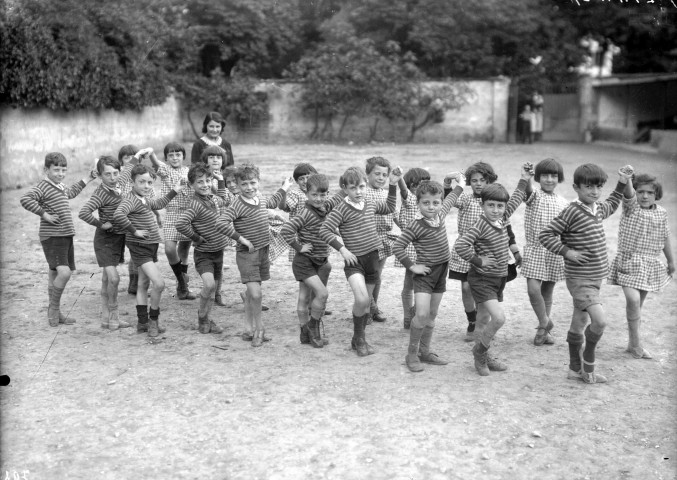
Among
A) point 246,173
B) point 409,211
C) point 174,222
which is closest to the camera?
point 246,173

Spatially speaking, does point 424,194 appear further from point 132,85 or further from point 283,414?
point 132,85

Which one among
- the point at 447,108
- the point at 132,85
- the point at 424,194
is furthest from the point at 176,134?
the point at 424,194

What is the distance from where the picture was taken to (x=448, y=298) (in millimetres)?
6992

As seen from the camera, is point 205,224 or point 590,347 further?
point 205,224

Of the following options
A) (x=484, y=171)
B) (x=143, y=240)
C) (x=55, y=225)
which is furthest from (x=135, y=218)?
(x=484, y=171)

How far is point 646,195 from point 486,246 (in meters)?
1.32

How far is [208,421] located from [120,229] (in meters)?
2.30

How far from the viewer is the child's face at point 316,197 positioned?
5.46 meters

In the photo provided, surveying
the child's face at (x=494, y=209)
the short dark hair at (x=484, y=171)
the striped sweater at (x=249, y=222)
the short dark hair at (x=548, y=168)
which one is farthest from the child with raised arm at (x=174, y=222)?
the short dark hair at (x=548, y=168)

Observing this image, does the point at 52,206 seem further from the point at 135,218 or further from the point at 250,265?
the point at 250,265

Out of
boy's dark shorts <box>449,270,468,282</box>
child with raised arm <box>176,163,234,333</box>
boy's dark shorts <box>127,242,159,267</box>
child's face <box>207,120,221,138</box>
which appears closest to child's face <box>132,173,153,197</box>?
child with raised arm <box>176,163,234,333</box>

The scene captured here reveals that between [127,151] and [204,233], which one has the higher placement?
[127,151]

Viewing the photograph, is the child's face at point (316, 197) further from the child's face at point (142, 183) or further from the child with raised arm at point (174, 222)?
the child with raised arm at point (174, 222)

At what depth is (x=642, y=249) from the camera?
210 inches
